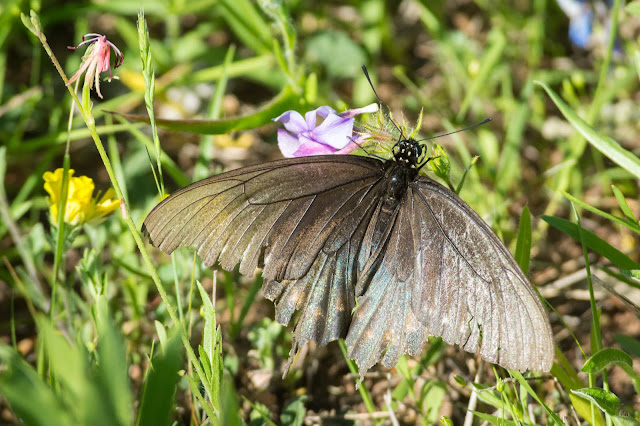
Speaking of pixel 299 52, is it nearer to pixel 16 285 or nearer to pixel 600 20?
pixel 600 20

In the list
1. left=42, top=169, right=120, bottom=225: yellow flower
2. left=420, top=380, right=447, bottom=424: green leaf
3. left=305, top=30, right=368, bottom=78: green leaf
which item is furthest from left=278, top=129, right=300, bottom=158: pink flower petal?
left=305, top=30, right=368, bottom=78: green leaf

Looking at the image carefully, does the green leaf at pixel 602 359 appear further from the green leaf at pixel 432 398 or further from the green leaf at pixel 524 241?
the green leaf at pixel 432 398

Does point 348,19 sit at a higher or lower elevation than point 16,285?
higher

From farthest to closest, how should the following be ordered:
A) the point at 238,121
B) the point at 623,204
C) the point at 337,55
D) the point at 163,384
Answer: the point at 337,55 → the point at 238,121 → the point at 623,204 → the point at 163,384

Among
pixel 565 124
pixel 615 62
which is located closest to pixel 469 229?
pixel 565 124

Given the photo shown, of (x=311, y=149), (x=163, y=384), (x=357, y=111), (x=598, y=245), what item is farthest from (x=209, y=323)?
(x=598, y=245)

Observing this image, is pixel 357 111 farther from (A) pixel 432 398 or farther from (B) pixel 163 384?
(B) pixel 163 384

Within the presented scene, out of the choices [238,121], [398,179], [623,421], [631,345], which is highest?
[238,121]
